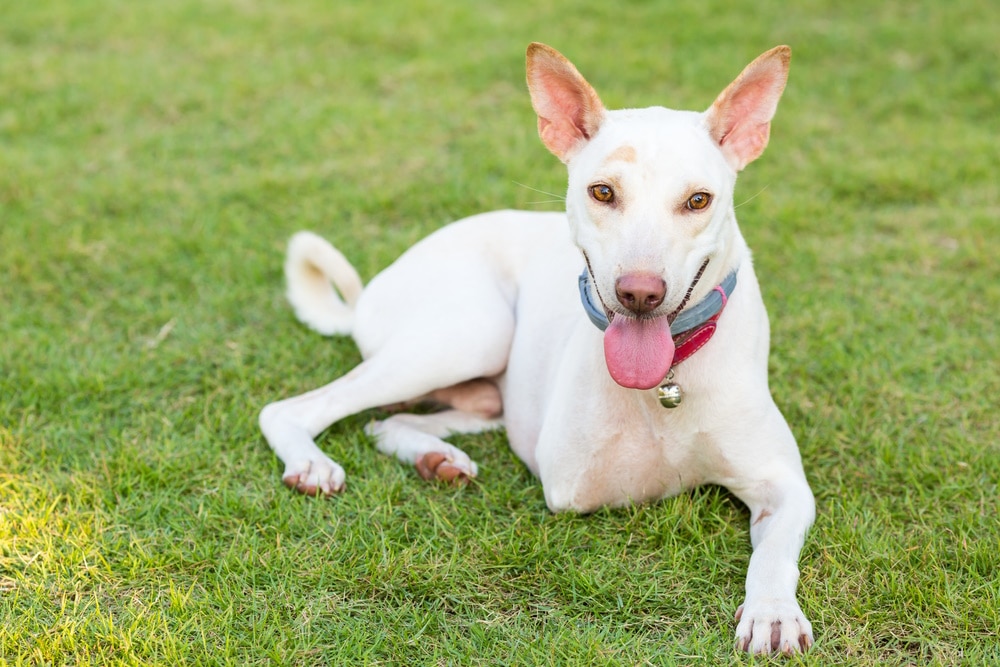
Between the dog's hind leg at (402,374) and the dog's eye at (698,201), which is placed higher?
the dog's eye at (698,201)

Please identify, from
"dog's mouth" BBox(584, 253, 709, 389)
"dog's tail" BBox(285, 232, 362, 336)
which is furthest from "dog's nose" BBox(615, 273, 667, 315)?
"dog's tail" BBox(285, 232, 362, 336)

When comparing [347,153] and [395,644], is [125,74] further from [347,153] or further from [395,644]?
[395,644]

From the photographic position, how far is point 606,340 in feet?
9.74

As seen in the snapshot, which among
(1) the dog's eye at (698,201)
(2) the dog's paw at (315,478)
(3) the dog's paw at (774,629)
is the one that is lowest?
(2) the dog's paw at (315,478)

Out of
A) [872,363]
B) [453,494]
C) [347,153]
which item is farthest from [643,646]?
[347,153]

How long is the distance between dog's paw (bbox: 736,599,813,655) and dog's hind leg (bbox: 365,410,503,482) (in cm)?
118

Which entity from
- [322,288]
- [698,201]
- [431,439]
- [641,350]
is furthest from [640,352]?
[322,288]

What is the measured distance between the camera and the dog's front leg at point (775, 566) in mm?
2812

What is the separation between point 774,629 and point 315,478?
162 cm

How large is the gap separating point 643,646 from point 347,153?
4534mm

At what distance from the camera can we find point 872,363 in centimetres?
441

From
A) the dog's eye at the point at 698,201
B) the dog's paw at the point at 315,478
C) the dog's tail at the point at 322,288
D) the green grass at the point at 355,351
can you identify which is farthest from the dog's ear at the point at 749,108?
the dog's tail at the point at 322,288

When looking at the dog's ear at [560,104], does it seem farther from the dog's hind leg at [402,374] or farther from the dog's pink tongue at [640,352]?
the dog's hind leg at [402,374]

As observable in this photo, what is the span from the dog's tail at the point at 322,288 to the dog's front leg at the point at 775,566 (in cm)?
203
